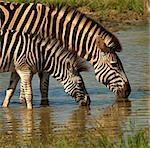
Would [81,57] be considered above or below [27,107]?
above

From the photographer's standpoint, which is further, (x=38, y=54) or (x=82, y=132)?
(x=38, y=54)

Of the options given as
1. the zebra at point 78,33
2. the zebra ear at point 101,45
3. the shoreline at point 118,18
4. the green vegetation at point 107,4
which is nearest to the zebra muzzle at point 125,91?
the zebra at point 78,33

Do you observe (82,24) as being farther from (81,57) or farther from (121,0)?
(121,0)

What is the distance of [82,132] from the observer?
392 inches

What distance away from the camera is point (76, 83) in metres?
12.5

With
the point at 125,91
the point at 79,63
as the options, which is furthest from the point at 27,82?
the point at 125,91

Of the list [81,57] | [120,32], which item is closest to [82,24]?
[81,57]

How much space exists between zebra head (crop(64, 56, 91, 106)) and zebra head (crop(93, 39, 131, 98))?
57 cm

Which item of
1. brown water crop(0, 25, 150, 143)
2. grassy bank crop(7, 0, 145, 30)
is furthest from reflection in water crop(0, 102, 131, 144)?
grassy bank crop(7, 0, 145, 30)

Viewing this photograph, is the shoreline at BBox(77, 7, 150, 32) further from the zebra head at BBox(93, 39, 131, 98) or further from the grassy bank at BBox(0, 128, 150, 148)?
the grassy bank at BBox(0, 128, 150, 148)

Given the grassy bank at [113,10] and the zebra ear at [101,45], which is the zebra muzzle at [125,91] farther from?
Result: the grassy bank at [113,10]

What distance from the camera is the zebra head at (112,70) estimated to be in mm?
12922

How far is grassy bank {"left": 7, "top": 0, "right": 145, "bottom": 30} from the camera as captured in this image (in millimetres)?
22938

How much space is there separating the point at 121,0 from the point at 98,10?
827 mm
